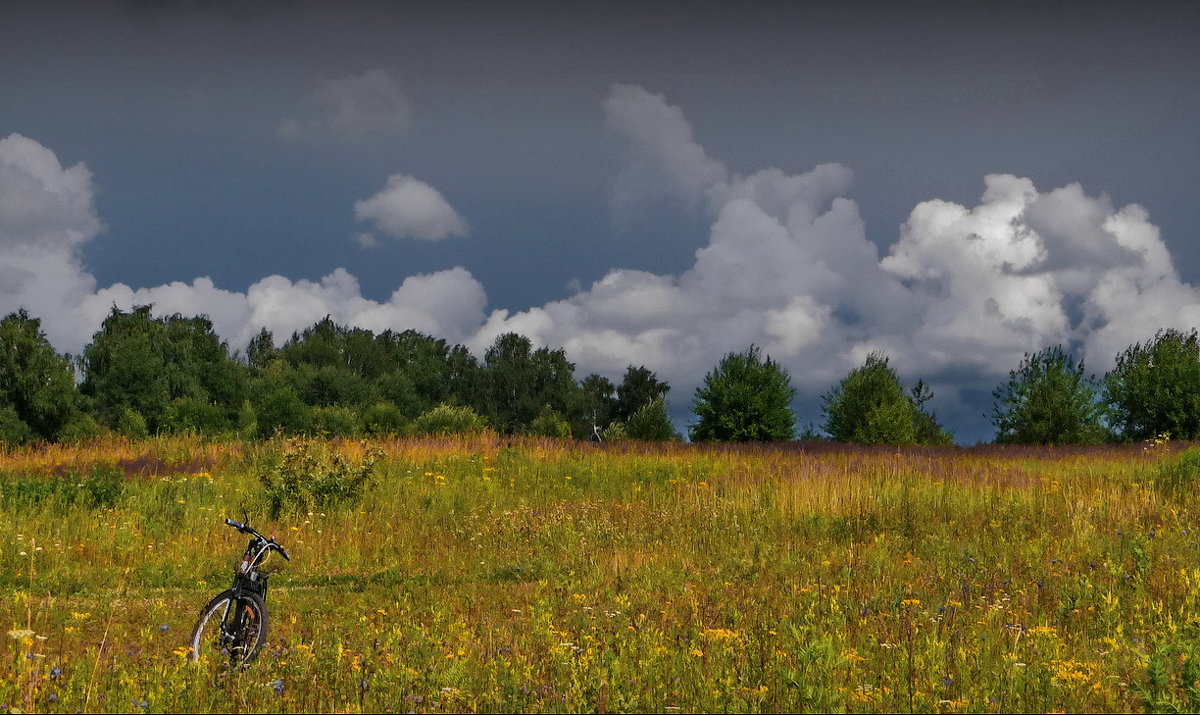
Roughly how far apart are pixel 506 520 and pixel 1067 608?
715 centimetres

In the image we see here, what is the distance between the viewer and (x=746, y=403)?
27.4 metres

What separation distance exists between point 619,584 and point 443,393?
68516 millimetres

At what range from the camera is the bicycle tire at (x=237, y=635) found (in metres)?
5.43

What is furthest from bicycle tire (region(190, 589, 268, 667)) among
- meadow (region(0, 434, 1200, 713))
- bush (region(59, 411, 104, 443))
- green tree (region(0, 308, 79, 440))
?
green tree (region(0, 308, 79, 440))

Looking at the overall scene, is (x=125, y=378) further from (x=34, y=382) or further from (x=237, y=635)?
(x=237, y=635)

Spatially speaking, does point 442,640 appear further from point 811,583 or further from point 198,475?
point 198,475

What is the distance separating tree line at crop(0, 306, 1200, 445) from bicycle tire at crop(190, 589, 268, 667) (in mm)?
13248

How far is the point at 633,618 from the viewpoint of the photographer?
6906 millimetres

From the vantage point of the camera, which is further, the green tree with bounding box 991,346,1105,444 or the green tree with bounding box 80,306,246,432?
the green tree with bounding box 80,306,246,432

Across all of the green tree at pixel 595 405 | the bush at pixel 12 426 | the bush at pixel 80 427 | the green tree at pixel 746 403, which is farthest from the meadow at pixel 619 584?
the green tree at pixel 595 405

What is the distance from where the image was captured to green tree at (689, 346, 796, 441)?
27.3m

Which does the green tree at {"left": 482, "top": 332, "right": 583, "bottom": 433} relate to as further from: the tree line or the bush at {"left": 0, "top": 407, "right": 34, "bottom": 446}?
the bush at {"left": 0, "top": 407, "right": 34, "bottom": 446}

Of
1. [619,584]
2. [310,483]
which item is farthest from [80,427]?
[619,584]

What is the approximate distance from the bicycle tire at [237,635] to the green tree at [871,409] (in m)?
25.3
